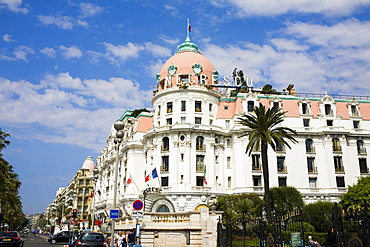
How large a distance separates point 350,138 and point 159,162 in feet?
97.7

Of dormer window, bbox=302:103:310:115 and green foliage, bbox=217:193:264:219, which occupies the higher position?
dormer window, bbox=302:103:310:115

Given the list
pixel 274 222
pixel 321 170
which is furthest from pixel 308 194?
pixel 274 222

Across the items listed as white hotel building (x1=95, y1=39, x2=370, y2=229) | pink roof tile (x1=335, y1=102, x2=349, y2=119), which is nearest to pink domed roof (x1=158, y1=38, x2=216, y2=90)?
white hotel building (x1=95, y1=39, x2=370, y2=229)

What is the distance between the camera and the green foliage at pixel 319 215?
140 feet

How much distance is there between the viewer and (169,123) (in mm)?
53938

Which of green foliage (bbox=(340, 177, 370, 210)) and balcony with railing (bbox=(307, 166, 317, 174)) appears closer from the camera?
green foliage (bbox=(340, 177, 370, 210))

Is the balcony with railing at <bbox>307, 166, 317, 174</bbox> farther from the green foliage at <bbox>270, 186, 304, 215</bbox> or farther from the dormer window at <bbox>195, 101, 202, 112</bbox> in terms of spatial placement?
the dormer window at <bbox>195, 101, 202, 112</bbox>

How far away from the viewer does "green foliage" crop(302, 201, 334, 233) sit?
1679 inches

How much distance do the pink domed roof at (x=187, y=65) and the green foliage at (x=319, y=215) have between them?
24.5 metres

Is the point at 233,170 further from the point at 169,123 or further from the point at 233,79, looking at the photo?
the point at 233,79

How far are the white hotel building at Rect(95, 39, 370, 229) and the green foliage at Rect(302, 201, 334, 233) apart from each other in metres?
6.57

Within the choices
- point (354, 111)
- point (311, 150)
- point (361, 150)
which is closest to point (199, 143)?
point (311, 150)

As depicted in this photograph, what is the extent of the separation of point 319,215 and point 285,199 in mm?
4700

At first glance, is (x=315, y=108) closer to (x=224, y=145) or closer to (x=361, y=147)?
(x=361, y=147)
